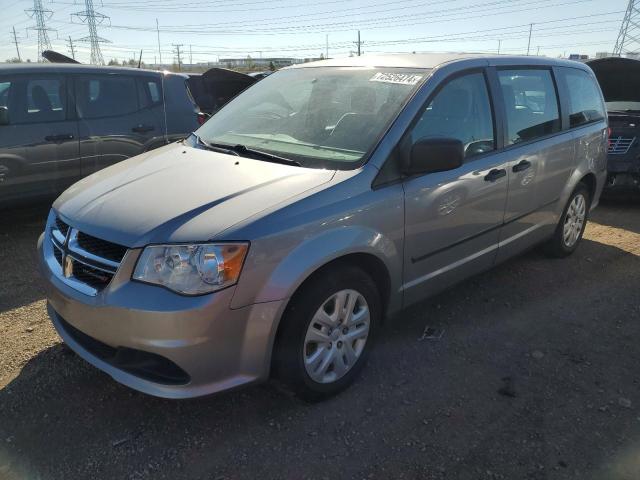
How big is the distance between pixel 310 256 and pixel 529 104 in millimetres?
2543

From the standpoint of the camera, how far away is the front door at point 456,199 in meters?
3.10

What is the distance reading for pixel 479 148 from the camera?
139 inches

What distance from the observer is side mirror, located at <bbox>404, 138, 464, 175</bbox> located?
2.85 metres

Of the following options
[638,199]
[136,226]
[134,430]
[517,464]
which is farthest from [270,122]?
[638,199]

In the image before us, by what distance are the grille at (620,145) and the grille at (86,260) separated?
6.70 m

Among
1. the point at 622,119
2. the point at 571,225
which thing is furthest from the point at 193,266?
the point at 622,119

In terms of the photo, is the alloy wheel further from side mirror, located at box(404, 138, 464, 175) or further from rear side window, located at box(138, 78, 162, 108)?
rear side window, located at box(138, 78, 162, 108)

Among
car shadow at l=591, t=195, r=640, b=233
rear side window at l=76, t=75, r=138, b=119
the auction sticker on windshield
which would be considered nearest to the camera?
the auction sticker on windshield

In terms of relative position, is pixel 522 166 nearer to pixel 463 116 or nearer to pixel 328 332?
pixel 463 116

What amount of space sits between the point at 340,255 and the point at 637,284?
3.15 meters

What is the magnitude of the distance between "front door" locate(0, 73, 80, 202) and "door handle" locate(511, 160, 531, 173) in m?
4.25

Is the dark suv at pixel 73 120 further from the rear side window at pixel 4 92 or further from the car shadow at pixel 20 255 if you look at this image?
the car shadow at pixel 20 255

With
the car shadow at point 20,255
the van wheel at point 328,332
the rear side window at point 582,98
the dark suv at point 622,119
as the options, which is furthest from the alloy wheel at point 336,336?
the dark suv at point 622,119

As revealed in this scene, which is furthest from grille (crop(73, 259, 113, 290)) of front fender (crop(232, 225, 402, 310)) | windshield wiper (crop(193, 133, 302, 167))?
windshield wiper (crop(193, 133, 302, 167))
